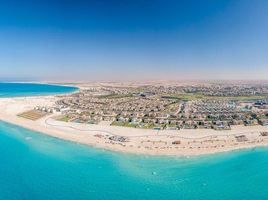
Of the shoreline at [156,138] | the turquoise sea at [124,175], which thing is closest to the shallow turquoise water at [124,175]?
the turquoise sea at [124,175]

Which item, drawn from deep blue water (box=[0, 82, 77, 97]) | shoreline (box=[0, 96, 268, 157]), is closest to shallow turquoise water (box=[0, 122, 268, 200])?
shoreline (box=[0, 96, 268, 157])

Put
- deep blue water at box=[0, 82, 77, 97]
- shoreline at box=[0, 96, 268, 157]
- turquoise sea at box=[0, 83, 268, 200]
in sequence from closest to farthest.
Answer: turquoise sea at box=[0, 83, 268, 200] → shoreline at box=[0, 96, 268, 157] → deep blue water at box=[0, 82, 77, 97]

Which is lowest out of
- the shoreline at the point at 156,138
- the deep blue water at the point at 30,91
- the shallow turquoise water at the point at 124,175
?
the shallow turquoise water at the point at 124,175

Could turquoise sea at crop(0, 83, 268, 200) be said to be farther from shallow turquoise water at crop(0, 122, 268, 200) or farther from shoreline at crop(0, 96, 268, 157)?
shoreline at crop(0, 96, 268, 157)

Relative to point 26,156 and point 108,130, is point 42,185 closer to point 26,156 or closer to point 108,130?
point 26,156

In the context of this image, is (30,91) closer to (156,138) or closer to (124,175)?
(156,138)

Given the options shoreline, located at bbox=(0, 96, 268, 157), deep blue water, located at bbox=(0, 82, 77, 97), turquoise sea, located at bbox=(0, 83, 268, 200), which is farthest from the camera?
deep blue water, located at bbox=(0, 82, 77, 97)

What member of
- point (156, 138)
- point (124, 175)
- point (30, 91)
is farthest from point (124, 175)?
point (30, 91)

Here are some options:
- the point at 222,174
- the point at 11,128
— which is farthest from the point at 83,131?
the point at 222,174

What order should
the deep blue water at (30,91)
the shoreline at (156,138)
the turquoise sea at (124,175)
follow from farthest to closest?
1. the deep blue water at (30,91)
2. the shoreline at (156,138)
3. the turquoise sea at (124,175)

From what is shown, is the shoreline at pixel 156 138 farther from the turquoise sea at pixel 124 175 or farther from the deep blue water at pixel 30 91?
the deep blue water at pixel 30 91
